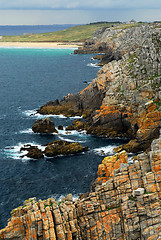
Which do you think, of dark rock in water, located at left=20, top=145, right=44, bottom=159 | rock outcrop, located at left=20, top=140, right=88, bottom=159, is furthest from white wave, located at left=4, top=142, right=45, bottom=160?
dark rock in water, located at left=20, top=145, right=44, bottom=159

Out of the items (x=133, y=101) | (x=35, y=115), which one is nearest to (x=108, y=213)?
(x=133, y=101)

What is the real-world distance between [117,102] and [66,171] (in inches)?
1516

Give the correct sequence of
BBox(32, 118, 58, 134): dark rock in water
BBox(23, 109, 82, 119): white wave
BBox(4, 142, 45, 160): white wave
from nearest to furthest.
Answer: BBox(4, 142, 45, 160): white wave, BBox(32, 118, 58, 134): dark rock in water, BBox(23, 109, 82, 119): white wave

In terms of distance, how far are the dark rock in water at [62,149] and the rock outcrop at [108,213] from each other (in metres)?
52.8

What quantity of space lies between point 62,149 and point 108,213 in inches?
2226

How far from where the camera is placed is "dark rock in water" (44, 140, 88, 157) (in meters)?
103

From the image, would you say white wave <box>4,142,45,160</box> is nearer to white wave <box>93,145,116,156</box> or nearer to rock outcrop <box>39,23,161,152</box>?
white wave <box>93,145,116,156</box>

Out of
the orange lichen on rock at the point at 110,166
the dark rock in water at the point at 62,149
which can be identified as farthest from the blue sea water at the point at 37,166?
the orange lichen on rock at the point at 110,166

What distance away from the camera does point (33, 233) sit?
45.1 m

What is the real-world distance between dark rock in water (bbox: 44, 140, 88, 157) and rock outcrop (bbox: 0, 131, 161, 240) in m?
52.8

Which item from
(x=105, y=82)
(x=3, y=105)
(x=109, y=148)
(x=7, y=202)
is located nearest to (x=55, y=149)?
(x=109, y=148)

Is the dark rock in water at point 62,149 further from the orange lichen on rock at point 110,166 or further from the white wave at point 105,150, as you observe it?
the orange lichen on rock at point 110,166

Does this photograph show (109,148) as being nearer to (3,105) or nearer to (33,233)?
(33,233)

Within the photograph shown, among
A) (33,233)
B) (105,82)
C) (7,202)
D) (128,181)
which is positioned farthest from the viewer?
(105,82)
